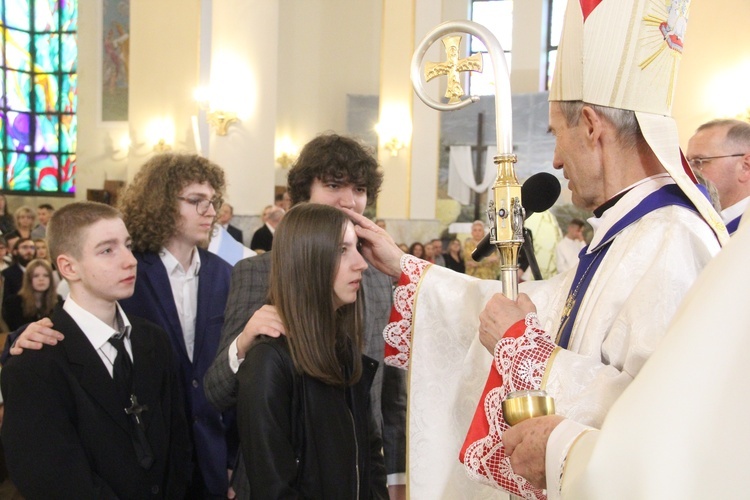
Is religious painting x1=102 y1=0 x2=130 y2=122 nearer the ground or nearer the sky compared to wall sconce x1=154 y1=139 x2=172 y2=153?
nearer the sky

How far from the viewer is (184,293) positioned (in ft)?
9.86

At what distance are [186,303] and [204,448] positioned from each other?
556mm

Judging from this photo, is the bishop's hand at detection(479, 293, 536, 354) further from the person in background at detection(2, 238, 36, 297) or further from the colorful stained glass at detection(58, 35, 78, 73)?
the colorful stained glass at detection(58, 35, 78, 73)

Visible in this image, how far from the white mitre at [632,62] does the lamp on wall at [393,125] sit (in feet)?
42.1

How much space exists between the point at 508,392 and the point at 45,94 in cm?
1639

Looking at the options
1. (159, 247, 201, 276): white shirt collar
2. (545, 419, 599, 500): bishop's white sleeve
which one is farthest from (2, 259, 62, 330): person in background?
(545, 419, 599, 500): bishop's white sleeve

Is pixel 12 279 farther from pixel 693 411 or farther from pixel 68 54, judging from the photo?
pixel 68 54

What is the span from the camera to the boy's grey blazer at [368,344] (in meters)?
2.34

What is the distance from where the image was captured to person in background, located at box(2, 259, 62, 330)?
5.59m

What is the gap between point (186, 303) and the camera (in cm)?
301

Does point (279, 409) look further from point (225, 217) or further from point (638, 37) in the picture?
point (225, 217)

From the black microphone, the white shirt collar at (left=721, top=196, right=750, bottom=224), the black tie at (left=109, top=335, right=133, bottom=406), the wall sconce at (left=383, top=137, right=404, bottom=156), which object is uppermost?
the wall sconce at (left=383, top=137, right=404, bottom=156)

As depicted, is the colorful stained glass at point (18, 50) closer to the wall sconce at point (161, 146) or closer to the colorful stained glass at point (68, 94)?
the colorful stained glass at point (68, 94)

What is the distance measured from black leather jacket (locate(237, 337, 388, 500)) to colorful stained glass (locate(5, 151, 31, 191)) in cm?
1513
